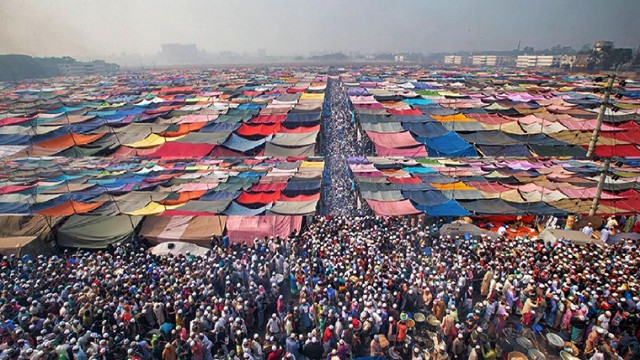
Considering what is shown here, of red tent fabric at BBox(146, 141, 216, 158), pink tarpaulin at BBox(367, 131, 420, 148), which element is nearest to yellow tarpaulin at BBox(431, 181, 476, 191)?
pink tarpaulin at BBox(367, 131, 420, 148)

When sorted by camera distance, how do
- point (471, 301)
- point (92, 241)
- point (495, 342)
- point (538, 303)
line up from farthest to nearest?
point (92, 241)
point (471, 301)
point (538, 303)
point (495, 342)

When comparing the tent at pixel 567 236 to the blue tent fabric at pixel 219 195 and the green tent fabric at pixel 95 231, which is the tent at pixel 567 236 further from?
the green tent fabric at pixel 95 231

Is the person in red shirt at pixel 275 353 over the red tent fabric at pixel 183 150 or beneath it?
beneath

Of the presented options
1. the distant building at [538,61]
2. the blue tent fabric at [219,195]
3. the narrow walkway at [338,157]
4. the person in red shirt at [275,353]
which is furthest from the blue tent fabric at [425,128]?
the distant building at [538,61]

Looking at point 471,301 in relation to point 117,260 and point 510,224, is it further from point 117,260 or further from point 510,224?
point 117,260

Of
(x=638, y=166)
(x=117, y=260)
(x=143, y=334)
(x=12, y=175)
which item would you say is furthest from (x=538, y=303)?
(x=12, y=175)

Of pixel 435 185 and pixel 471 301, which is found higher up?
pixel 435 185

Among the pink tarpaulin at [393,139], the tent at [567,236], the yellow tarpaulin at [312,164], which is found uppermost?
the pink tarpaulin at [393,139]

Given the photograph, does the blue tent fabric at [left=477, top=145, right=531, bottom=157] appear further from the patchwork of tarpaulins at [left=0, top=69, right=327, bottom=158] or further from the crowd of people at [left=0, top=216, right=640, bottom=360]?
the patchwork of tarpaulins at [left=0, top=69, right=327, bottom=158]
